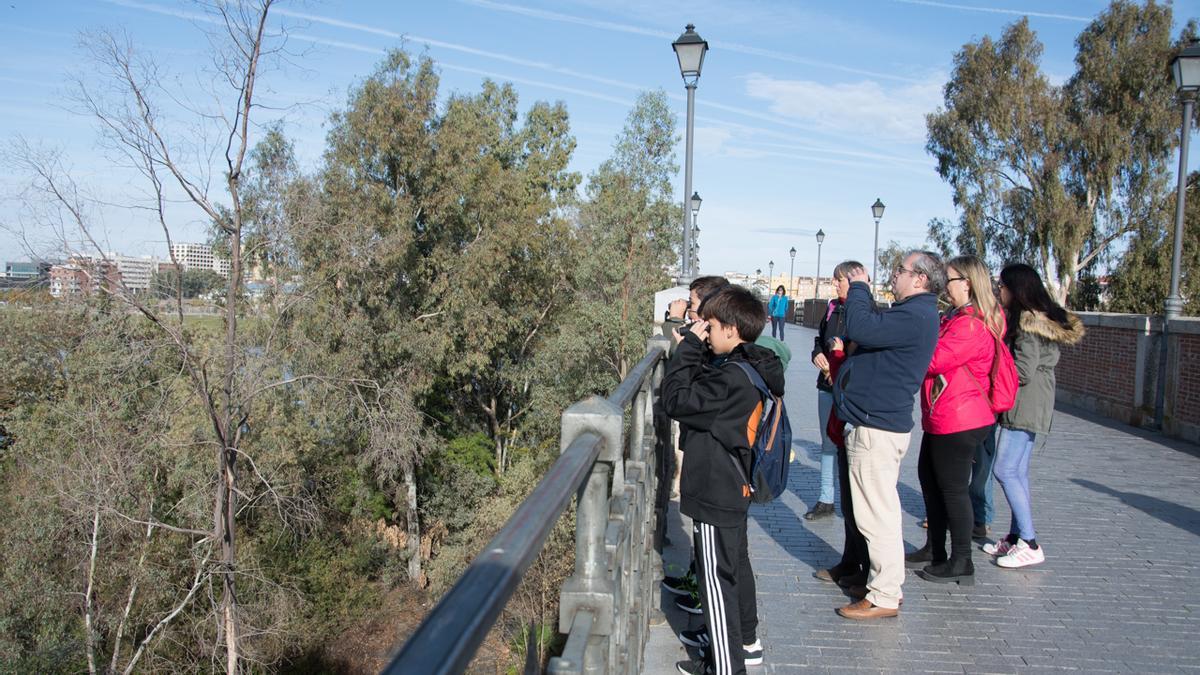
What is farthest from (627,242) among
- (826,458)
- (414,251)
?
(826,458)

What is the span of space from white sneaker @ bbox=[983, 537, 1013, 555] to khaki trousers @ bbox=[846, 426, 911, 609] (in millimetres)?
1481

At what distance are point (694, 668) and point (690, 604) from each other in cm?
72

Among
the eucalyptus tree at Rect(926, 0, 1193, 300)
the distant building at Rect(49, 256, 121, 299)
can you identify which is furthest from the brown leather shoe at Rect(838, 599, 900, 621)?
the eucalyptus tree at Rect(926, 0, 1193, 300)

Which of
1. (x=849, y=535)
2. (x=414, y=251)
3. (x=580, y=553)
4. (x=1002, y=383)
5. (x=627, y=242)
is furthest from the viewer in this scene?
(x=627, y=242)

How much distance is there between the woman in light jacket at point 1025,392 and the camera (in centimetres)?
527

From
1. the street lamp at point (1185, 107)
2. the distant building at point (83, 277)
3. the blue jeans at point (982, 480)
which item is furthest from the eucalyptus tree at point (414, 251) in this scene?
the blue jeans at point (982, 480)

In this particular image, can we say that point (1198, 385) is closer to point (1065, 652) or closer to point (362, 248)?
point (1065, 652)

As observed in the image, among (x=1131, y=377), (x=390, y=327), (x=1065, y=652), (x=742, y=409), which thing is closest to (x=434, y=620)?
(x=742, y=409)

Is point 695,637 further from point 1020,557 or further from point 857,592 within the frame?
point 1020,557

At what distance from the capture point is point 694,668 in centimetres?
372

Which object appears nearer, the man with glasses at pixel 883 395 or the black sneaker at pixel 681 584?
the man with glasses at pixel 883 395

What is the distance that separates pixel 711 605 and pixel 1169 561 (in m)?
3.87

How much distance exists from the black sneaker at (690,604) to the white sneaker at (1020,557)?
2.16 m

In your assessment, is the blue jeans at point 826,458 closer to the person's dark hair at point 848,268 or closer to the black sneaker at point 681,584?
the person's dark hair at point 848,268
